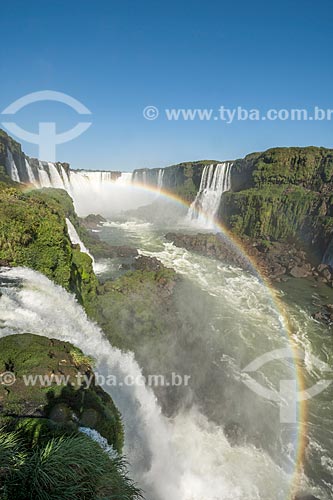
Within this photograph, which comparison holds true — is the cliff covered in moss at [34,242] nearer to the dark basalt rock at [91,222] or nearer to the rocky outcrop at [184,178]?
the dark basalt rock at [91,222]

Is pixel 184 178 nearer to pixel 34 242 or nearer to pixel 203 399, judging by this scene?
pixel 34 242

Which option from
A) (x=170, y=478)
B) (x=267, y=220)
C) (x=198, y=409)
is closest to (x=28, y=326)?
(x=170, y=478)

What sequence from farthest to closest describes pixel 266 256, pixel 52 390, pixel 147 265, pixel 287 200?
pixel 287 200
pixel 266 256
pixel 147 265
pixel 52 390

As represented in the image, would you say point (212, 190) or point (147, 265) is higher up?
point (212, 190)

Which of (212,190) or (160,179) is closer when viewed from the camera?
(212,190)

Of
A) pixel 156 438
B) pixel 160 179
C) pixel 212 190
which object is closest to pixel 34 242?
pixel 156 438
